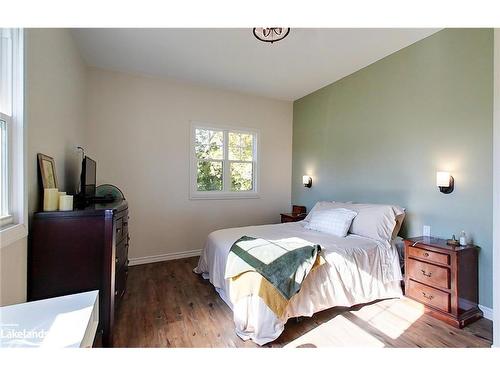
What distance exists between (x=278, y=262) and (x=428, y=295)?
1.51m

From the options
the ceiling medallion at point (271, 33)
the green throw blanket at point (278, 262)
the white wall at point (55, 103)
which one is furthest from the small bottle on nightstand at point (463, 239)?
the white wall at point (55, 103)

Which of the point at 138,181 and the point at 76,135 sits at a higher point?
the point at 76,135

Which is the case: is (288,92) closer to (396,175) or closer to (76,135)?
(396,175)

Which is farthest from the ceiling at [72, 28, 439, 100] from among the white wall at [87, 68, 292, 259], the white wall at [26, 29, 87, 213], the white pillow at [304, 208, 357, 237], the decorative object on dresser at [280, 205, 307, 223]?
the decorative object on dresser at [280, 205, 307, 223]

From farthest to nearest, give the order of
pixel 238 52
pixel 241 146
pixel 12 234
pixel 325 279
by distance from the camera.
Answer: pixel 241 146, pixel 238 52, pixel 325 279, pixel 12 234

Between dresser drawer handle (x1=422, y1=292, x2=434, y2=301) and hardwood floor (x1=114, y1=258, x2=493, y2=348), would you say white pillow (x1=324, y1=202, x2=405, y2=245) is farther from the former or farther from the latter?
hardwood floor (x1=114, y1=258, x2=493, y2=348)

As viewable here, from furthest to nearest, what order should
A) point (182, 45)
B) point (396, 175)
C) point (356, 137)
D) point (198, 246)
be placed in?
point (198, 246) → point (356, 137) → point (396, 175) → point (182, 45)

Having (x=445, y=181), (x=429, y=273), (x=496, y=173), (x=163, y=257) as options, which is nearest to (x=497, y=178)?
(x=496, y=173)

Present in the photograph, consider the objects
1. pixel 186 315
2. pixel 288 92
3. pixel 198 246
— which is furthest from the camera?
pixel 288 92

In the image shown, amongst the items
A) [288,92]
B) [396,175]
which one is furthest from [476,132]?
[288,92]

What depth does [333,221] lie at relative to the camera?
267 centimetres

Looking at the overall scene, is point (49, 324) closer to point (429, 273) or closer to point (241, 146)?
point (429, 273)

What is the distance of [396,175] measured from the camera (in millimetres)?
2783

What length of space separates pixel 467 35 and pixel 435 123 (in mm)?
806
